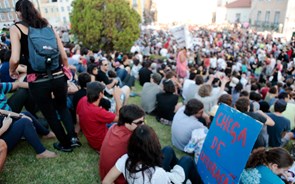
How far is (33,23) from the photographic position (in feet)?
8.82

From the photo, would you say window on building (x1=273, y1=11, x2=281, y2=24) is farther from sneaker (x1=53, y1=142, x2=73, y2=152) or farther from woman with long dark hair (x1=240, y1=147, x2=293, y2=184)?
sneaker (x1=53, y1=142, x2=73, y2=152)

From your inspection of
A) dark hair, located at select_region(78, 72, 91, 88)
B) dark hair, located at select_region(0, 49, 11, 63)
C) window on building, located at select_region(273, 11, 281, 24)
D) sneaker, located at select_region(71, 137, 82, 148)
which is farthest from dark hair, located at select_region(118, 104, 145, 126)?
window on building, located at select_region(273, 11, 281, 24)

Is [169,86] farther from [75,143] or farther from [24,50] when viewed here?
[24,50]

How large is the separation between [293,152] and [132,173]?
11.9 feet

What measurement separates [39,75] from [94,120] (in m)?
0.98

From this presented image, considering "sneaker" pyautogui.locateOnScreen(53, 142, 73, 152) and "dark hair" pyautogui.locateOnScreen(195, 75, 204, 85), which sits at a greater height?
"dark hair" pyautogui.locateOnScreen(195, 75, 204, 85)

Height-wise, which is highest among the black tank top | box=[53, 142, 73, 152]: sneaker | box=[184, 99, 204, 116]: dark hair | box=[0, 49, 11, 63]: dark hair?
the black tank top

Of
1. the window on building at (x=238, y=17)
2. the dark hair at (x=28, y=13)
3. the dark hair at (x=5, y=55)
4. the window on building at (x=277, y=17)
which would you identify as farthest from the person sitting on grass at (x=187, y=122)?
the window on building at (x=238, y=17)

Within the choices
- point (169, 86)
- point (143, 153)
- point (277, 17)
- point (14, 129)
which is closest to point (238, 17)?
point (277, 17)

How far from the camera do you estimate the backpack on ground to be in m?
2.68

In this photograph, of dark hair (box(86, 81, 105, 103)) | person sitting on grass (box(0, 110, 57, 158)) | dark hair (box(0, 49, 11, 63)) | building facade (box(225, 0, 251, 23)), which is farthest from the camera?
building facade (box(225, 0, 251, 23))

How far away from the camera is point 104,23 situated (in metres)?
13.3

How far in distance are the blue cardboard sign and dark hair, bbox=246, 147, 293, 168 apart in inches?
10.1

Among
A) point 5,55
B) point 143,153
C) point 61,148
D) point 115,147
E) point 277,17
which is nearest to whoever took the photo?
point 143,153
